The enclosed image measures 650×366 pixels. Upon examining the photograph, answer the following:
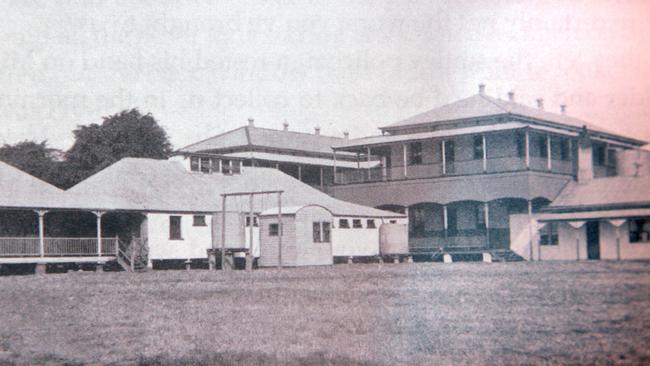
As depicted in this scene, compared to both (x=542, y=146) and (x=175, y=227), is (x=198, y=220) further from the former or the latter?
(x=542, y=146)

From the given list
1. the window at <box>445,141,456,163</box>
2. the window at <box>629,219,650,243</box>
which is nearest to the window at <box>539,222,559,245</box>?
the window at <box>629,219,650,243</box>

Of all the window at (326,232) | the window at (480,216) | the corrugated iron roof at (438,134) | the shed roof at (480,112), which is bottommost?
the window at (326,232)

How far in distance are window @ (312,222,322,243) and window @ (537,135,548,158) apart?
11899 millimetres

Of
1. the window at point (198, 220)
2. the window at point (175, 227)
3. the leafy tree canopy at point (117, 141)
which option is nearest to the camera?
the window at point (175, 227)

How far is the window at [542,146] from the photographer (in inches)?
1596

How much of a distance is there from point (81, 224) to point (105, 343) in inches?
1058

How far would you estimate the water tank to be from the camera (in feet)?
130

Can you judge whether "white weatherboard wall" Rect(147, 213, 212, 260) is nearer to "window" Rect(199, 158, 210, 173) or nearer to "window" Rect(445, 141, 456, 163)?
"window" Rect(199, 158, 210, 173)

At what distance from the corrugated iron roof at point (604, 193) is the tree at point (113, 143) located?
29.5m

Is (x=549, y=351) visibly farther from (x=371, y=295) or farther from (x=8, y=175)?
(x=8, y=175)

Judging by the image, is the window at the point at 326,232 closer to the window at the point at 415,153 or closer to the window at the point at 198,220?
the window at the point at 198,220

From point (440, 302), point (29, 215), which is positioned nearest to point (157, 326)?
point (440, 302)

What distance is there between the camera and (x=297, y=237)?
112 ft

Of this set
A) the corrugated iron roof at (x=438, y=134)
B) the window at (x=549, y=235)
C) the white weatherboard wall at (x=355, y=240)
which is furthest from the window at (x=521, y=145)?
the white weatherboard wall at (x=355, y=240)
